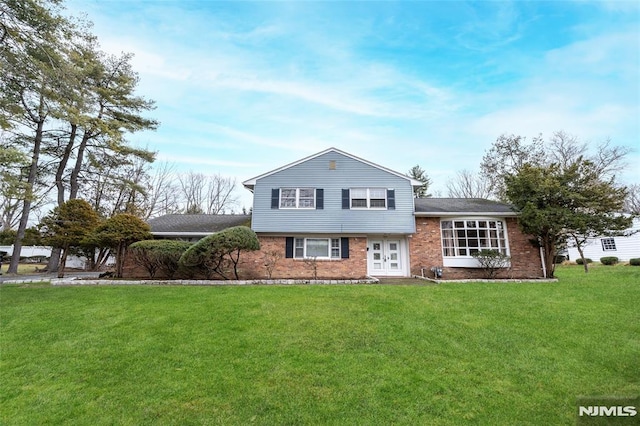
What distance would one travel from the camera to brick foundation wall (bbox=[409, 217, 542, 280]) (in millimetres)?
13664

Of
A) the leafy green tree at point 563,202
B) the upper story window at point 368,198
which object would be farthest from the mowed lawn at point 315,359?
the upper story window at point 368,198

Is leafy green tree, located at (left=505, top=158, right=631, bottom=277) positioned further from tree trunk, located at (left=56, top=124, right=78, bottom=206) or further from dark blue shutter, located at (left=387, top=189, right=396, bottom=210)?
tree trunk, located at (left=56, top=124, right=78, bottom=206)

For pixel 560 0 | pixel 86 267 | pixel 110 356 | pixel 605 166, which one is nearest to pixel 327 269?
pixel 110 356

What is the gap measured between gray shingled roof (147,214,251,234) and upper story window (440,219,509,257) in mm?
10616

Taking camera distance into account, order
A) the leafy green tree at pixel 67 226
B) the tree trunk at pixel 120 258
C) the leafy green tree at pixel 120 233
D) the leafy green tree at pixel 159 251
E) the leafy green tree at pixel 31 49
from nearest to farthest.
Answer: the leafy green tree at pixel 31 49, the leafy green tree at pixel 159 251, the leafy green tree at pixel 67 226, the leafy green tree at pixel 120 233, the tree trunk at pixel 120 258

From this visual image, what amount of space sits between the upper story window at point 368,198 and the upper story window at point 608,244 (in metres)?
24.1

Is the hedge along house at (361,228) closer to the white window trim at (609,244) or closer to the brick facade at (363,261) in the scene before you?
the brick facade at (363,261)

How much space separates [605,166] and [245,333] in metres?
31.8

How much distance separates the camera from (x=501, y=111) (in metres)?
15.1

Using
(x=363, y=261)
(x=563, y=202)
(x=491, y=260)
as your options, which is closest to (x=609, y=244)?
→ (x=563, y=202)

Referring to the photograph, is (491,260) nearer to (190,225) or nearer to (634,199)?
(190,225)

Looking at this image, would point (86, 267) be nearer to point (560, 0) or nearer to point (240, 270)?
point (240, 270)

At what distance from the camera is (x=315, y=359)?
4516 mm

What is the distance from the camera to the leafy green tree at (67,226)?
1209cm
